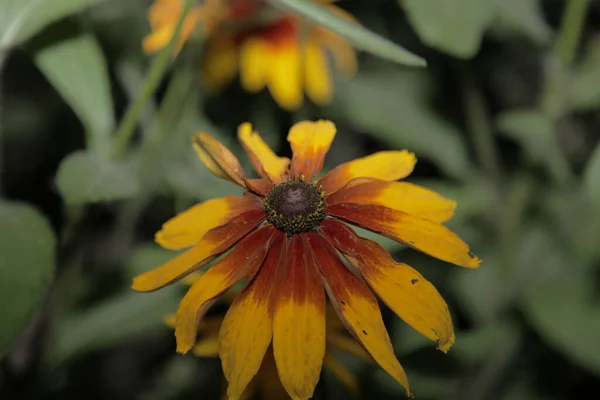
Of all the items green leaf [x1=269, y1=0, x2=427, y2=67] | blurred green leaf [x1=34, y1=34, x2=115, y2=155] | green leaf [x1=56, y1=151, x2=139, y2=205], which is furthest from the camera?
blurred green leaf [x1=34, y1=34, x2=115, y2=155]

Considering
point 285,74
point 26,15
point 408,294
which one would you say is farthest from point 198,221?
point 285,74

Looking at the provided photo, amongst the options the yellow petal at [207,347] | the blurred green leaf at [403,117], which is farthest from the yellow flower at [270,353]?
the blurred green leaf at [403,117]

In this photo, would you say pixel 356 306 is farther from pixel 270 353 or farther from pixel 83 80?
pixel 83 80

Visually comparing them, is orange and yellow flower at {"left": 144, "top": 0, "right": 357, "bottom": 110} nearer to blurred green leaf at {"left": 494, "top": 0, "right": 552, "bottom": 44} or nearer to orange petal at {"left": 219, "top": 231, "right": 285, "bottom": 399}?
blurred green leaf at {"left": 494, "top": 0, "right": 552, "bottom": 44}

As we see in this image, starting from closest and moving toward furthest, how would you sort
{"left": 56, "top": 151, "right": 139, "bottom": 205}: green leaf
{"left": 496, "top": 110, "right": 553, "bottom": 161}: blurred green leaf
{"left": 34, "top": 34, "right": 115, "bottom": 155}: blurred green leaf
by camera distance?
{"left": 56, "top": 151, "right": 139, "bottom": 205}: green leaf < {"left": 34, "top": 34, "right": 115, "bottom": 155}: blurred green leaf < {"left": 496, "top": 110, "right": 553, "bottom": 161}: blurred green leaf

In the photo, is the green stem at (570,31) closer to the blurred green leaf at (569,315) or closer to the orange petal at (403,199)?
the blurred green leaf at (569,315)

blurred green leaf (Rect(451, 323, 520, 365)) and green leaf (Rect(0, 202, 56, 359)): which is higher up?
green leaf (Rect(0, 202, 56, 359))

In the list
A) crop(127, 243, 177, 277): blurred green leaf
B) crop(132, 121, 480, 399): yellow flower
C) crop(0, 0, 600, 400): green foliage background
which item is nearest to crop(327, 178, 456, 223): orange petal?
crop(132, 121, 480, 399): yellow flower

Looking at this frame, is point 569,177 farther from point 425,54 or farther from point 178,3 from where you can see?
point 178,3

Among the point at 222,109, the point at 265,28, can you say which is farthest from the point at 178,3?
the point at 222,109
